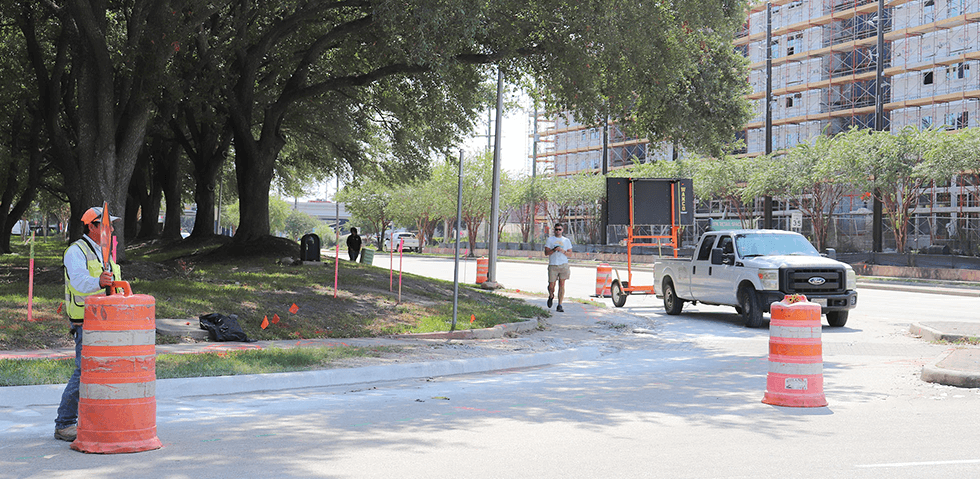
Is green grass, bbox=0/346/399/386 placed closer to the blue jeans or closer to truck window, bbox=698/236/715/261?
the blue jeans

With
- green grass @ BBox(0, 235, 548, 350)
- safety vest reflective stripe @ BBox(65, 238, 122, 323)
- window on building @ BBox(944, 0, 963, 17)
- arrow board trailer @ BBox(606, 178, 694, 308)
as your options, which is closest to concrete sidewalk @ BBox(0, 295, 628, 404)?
green grass @ BBox(0, 235, 548, 350)

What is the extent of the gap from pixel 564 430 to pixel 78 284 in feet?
12.7

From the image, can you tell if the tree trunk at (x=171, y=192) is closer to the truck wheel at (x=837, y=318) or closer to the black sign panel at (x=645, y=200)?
the black sign panel at (x=645, y=200)

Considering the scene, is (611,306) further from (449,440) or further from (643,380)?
(449,440)

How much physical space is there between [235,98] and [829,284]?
1632cm

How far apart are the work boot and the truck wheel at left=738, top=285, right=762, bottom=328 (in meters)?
12.8

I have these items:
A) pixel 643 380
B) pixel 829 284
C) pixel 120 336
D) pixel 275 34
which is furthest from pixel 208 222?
pixel 120 336

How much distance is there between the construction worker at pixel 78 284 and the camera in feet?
20.9

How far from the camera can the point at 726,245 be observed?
58.5 ft

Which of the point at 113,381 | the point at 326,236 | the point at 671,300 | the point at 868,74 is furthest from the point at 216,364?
the point at 326,236

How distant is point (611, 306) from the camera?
21891 millimetres

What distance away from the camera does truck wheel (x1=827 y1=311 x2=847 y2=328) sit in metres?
16.5

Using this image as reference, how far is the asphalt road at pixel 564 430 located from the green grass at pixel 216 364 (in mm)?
578

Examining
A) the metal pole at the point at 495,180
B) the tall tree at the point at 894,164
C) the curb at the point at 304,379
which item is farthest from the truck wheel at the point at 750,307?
the tall tree at the point at 894,164
